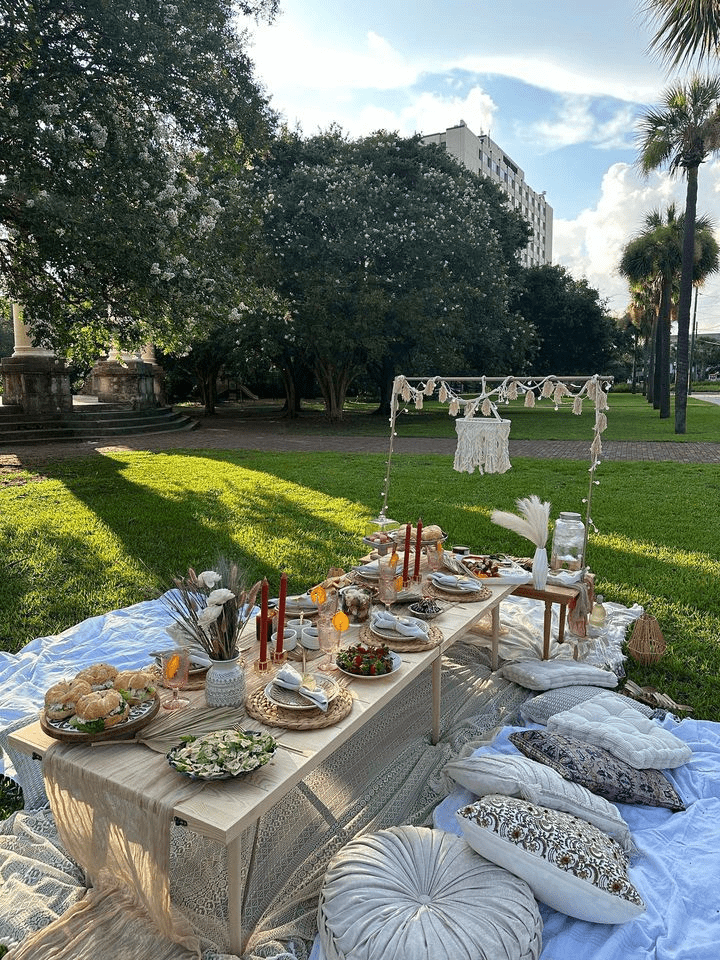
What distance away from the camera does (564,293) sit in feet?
127

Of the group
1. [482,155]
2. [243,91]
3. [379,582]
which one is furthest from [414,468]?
[482,155]

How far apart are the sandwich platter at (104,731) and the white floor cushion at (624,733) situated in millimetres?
2517

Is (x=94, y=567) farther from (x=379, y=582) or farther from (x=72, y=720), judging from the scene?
(x=72, y=720)

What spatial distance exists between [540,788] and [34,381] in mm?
19230

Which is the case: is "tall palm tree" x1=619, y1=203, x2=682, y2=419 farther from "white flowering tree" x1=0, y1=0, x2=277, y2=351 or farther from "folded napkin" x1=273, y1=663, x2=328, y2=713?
"folded napkin" x1=273, y1=663, x2=328, y2=713

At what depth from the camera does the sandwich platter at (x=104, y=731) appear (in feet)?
8.82

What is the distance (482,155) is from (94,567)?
249 feet

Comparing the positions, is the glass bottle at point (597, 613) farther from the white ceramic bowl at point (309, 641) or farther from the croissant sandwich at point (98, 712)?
the croissant sandwich at point (98, 712)

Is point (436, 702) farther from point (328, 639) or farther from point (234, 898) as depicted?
point (234, 898)

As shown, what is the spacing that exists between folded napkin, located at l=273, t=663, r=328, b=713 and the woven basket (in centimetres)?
347

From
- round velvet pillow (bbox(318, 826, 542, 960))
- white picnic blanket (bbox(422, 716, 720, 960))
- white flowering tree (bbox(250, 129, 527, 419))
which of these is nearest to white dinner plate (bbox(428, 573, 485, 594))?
white picnic blanket (bbox(422, 716, 720, 960))

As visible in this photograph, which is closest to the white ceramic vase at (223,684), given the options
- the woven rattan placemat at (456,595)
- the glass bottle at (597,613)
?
the woven rattan placemat at (456,595)

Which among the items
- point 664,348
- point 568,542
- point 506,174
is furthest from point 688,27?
point 506,174

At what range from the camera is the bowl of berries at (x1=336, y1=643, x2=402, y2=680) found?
3387 millimetres
